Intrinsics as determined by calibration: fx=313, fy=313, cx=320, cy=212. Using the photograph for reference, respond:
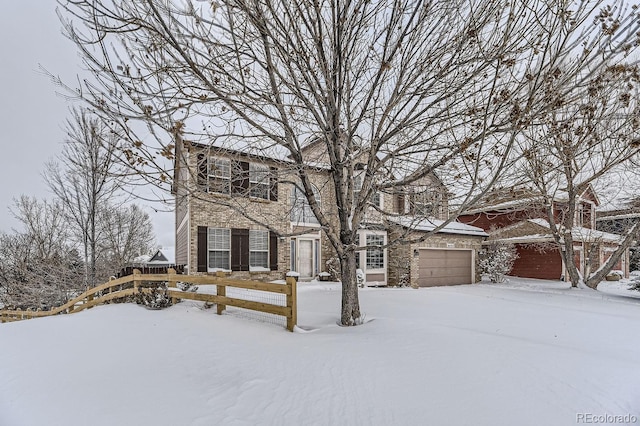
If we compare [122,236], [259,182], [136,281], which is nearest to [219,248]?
[136,281]

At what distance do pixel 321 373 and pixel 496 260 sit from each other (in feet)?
52.3

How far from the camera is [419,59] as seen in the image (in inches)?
193

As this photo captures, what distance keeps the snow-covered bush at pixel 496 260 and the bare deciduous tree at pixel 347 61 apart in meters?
12.8

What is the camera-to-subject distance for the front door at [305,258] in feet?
45.2

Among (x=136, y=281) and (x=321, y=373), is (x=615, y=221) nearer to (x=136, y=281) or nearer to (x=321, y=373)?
(x=321, y=373)

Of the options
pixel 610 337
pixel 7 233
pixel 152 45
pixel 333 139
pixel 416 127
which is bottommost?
pixel 610 337

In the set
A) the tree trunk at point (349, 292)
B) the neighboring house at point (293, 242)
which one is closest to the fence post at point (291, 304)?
the tree trunk at point (349, 292)

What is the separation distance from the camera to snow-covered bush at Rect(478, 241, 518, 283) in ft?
53.8

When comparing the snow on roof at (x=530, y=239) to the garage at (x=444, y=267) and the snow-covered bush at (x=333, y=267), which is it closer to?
the garage at (x=444, y=267)

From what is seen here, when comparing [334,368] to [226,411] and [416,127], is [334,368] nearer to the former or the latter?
[226,411]

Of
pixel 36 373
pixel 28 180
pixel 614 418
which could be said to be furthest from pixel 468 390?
pixel 28 180

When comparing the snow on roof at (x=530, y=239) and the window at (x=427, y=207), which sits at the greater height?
the window at (x=427, y=207)

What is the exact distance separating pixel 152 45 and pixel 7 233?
2151cm

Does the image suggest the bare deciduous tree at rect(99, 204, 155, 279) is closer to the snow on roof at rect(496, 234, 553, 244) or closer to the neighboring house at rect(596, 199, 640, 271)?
the snow on roof at rect(496, 234, 553, 244)
